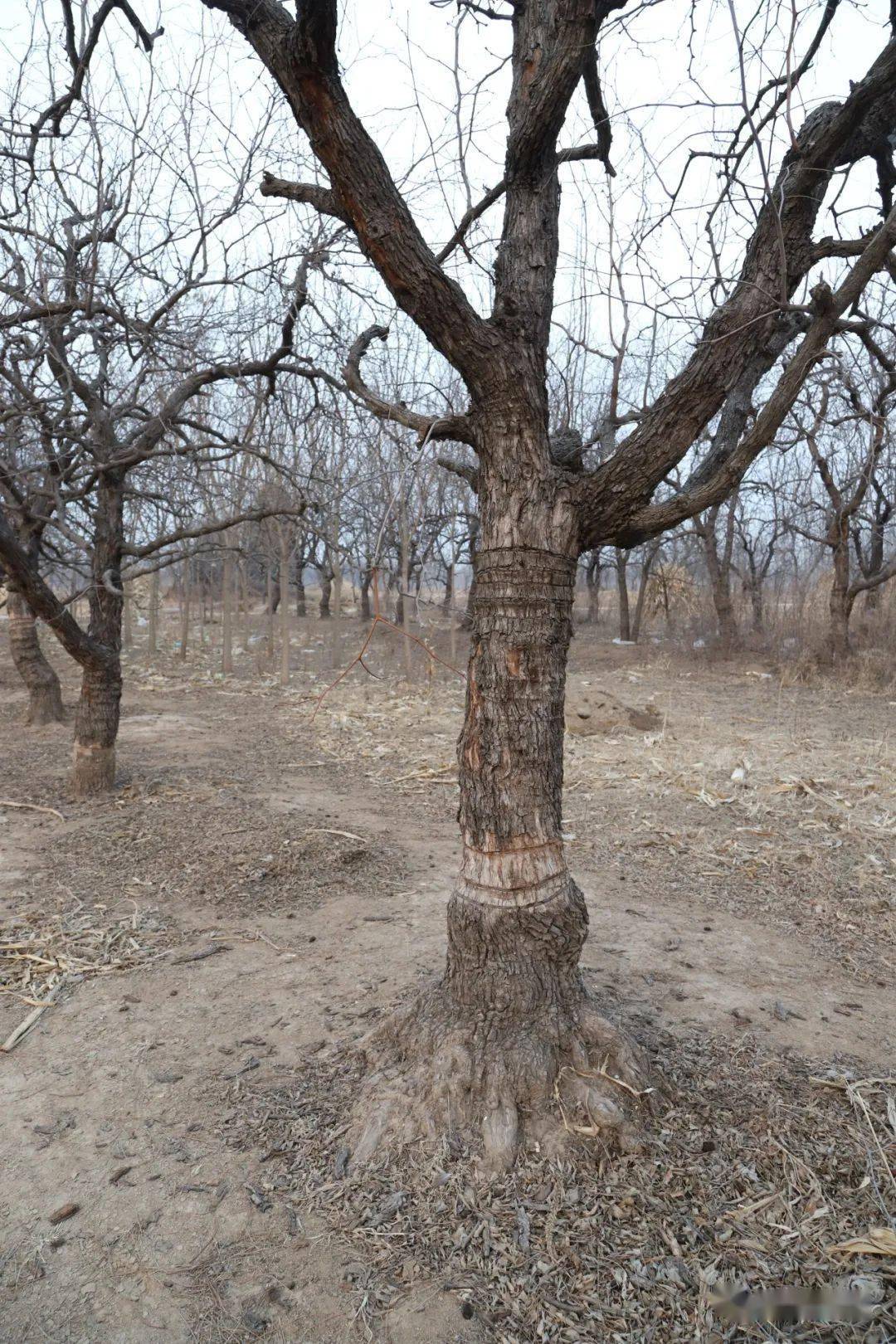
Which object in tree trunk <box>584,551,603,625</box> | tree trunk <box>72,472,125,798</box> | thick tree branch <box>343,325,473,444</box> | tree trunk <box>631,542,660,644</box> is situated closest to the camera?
thick tree branch <box>343,325,473,444</box>

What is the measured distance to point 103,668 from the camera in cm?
582

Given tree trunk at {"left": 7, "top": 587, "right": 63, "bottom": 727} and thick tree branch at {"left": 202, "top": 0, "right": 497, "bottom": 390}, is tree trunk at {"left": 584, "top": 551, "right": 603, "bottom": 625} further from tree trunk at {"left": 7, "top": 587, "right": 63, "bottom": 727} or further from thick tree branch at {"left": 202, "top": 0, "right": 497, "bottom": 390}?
thick tree branch at {"left": 202, "top": 0, "right": 497, "bottom": 390}

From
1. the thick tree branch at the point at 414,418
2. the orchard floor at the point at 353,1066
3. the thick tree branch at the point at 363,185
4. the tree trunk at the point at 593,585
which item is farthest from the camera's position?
the tree trunk at the point at 593,585

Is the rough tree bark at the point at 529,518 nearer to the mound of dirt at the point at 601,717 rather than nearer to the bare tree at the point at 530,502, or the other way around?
the bare tree at the point at 530,502

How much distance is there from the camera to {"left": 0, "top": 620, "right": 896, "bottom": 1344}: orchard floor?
184 centimetres

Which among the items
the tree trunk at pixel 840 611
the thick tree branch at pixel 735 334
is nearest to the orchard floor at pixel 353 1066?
the thick tree branch at pixel 735 334

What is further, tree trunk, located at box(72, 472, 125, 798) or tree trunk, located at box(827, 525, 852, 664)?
tree trunk, located at box(827, 525, 852, 664)

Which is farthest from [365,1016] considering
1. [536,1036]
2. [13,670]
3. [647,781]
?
[13,670]

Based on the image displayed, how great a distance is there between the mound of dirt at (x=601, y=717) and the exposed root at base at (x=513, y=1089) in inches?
260

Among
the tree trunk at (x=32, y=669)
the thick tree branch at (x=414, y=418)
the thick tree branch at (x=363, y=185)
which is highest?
the thick tree branch at (x=363, y=185)

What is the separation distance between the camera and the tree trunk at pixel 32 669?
8750mm

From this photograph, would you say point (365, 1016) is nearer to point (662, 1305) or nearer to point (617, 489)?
point (662, 1305)

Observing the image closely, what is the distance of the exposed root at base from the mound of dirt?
21.6 feet

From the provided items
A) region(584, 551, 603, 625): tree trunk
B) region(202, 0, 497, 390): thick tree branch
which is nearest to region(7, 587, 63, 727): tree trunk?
region(202, 0, 497, 390): thick tree branch
